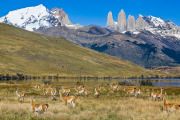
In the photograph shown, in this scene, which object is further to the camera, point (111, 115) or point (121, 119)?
point (111, 115)

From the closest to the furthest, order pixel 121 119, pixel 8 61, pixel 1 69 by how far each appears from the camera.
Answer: pixel 121 119 → pixel 1 69 → pixel 8 61

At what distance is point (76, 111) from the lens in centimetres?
2273

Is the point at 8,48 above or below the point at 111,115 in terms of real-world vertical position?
above

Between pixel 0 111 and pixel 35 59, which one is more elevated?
pixel 35 59

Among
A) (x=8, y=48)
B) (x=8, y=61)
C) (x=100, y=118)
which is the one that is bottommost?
(x=100, y=118)

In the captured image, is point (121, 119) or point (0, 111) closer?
point (121, 119)

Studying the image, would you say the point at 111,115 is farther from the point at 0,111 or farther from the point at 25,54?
the point at 25,54

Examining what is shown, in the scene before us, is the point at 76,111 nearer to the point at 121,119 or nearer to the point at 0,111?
the point at 121,119

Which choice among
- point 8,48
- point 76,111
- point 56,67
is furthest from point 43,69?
point 76,111

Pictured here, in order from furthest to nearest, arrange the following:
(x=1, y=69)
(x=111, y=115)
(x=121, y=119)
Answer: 1. (x=1, y=69)
2. (x=111, y=115)
3. (x=121, y=119)

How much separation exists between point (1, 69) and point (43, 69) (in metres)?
35.2

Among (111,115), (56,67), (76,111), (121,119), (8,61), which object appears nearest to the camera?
(121,119)

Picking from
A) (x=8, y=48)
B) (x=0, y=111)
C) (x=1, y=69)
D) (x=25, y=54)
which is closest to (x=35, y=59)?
(x=25, y=54)

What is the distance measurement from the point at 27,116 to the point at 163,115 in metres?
11.0
